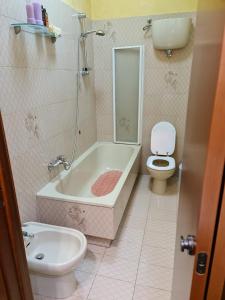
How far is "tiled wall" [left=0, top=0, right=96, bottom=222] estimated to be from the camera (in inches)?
57.8

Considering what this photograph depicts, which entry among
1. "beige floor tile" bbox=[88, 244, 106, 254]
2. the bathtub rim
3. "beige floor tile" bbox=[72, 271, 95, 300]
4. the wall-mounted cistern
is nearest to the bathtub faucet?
the bathtub rim

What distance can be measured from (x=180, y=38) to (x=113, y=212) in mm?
2123

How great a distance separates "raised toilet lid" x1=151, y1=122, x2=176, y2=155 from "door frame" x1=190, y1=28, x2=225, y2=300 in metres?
2.40

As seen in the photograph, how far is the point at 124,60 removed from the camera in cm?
291

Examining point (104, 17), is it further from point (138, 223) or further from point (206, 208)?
point (206, 208)

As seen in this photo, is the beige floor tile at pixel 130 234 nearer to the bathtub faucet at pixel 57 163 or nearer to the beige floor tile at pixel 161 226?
the beige floor tile at pixel 161 226

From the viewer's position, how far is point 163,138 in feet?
9.66

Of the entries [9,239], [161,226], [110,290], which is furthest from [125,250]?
[9,239]

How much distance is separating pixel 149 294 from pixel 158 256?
0.37 metres

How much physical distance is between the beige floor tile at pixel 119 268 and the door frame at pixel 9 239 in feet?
3.07

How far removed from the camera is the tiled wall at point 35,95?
1.47 meters

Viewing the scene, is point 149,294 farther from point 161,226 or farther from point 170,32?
point 170,32

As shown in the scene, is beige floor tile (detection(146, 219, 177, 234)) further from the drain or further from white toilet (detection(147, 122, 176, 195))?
the drain

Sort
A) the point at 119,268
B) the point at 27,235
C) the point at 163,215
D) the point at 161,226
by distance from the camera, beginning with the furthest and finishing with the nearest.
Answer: the point at 163,215, the point at 161,226, the point at 119,268, the point at 27,235
